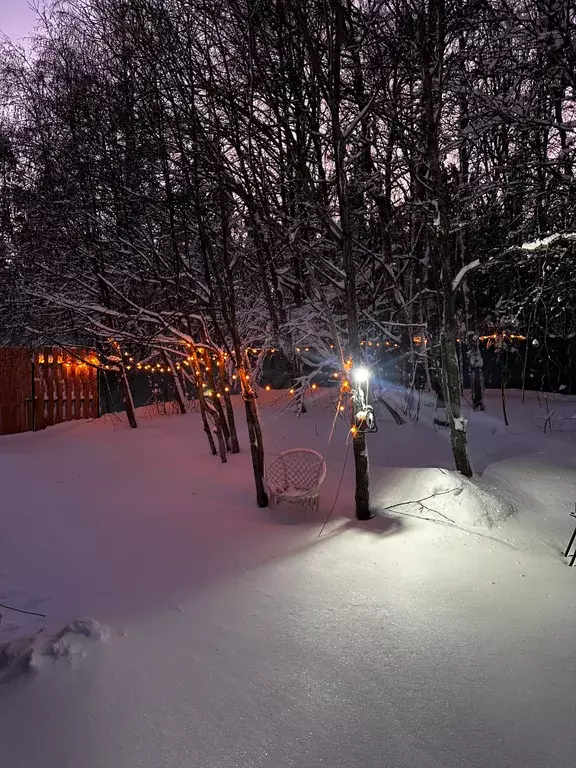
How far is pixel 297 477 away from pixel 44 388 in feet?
27.9

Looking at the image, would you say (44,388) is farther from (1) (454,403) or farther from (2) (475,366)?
(2) (475,366)

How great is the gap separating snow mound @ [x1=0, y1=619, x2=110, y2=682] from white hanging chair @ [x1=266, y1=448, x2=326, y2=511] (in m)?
3.19

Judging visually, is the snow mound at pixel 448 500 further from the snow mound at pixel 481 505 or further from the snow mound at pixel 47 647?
the snow mound at pixel 47 647

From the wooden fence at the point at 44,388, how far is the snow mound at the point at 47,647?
8999 millimetres

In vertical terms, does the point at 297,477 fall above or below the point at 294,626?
above

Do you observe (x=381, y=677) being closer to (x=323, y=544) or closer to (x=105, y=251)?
(x=323, y=544)

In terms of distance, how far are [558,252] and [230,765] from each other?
6075mm

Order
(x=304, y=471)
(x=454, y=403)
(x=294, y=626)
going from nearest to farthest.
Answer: (x=294, y=626), (x=454, y=403), (x=304, y=471)

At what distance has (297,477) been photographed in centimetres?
711

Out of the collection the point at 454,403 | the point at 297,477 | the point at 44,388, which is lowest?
the point at 297,477

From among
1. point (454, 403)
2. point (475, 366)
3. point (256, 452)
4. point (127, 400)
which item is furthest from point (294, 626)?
point (475, 366)

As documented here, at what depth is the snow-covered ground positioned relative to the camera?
2.71 metres

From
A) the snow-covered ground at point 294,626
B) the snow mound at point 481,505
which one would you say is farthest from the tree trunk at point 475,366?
the snow mound at point 481,505

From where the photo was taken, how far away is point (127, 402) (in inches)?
481
